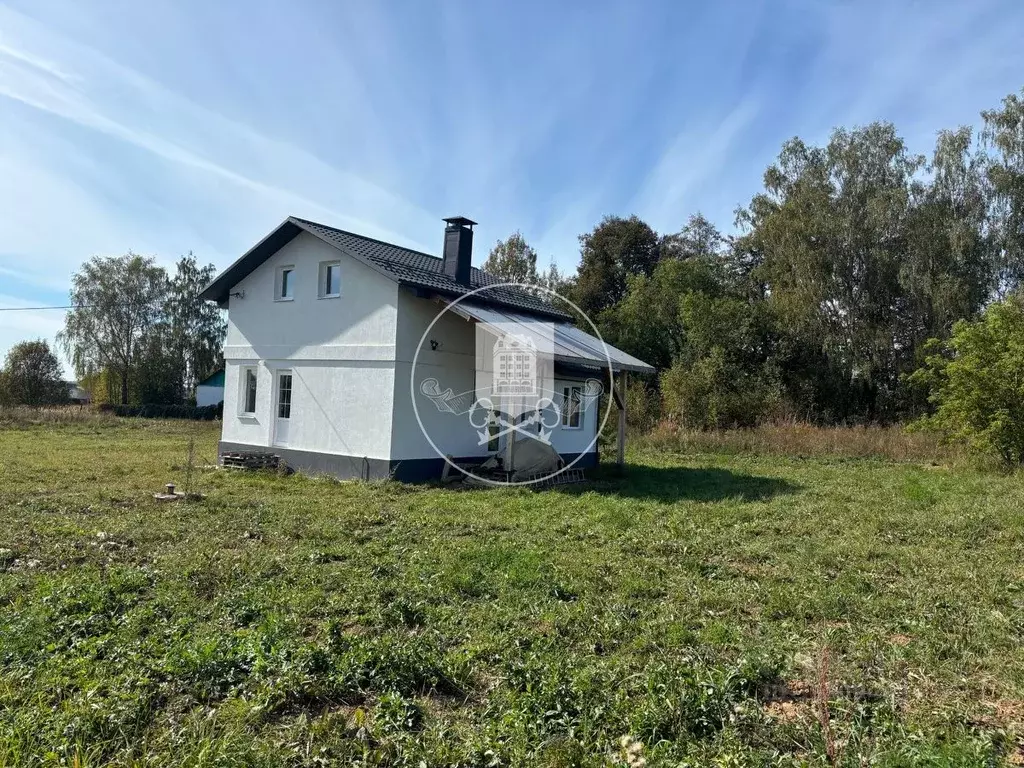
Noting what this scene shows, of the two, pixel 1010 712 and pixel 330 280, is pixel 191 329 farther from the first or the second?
pixel 1010 712

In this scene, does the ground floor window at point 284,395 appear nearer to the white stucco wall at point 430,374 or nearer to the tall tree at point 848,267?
the white stucco wall at point 430,374

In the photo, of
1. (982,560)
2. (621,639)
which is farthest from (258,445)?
(982,560)

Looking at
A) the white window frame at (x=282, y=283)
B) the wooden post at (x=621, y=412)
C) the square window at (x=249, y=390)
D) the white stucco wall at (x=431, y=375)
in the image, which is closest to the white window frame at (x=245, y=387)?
the square window at (x=249, y=390)

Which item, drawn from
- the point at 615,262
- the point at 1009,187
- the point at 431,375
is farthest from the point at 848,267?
the point at 431,375

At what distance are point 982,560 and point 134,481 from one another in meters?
12.9

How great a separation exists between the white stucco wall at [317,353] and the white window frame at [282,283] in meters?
0.10

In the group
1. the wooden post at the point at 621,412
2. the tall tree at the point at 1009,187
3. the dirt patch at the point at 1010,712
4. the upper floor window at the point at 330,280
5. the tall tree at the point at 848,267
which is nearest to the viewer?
the dirt patch at the point at 1010,712

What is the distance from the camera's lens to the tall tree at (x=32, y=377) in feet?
119

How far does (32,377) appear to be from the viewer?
121 feet

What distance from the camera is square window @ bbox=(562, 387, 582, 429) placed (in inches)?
647

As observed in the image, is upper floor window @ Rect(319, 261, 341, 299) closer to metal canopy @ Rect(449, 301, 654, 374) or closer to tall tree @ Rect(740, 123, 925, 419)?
metal canopy @ Rect(449, 301, 654, 374)

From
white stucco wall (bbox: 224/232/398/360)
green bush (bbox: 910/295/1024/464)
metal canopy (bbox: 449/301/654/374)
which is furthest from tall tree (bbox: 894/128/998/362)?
white stucco wall (bbox: 224/232/398/360)

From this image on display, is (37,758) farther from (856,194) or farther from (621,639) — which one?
(856,194)

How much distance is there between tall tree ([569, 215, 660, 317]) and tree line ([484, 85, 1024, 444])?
588cm
